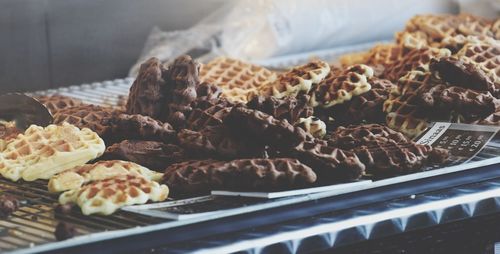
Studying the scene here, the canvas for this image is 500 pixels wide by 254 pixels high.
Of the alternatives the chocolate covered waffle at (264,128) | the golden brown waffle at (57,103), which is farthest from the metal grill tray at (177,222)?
the golden brown waffle at (57,103)

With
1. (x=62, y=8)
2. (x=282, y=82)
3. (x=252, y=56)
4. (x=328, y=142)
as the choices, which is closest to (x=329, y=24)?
(x=252, y=56)

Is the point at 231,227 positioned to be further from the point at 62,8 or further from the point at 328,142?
the point at 62,8

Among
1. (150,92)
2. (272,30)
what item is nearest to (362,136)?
(150,92)

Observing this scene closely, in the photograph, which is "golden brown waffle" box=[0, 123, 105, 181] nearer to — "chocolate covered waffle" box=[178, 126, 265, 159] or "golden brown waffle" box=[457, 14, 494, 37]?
"chocolate covered waffle" box=[178, 126, 265, 159]

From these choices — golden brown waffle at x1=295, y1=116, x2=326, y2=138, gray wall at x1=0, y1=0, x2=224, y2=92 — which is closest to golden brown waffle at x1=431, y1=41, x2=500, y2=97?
golden brown waffle at x1=295, y1=116, x2=326, y2=138

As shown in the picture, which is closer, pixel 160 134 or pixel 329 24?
pixel 160 134

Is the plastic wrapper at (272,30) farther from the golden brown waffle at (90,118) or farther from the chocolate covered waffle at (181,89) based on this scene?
the chocolate covered waffle at (181,89)
